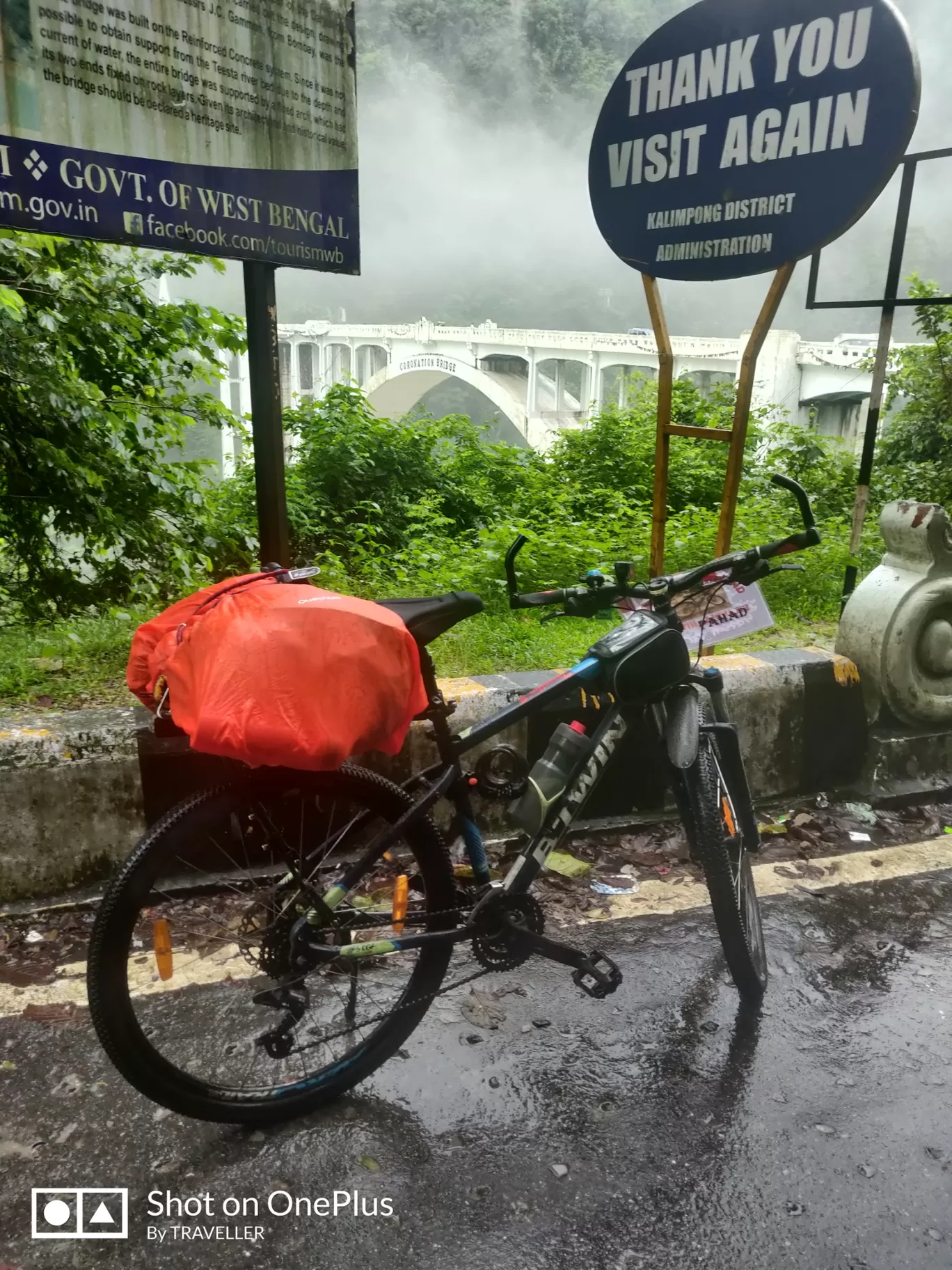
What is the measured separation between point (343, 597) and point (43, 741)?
1.25 meters

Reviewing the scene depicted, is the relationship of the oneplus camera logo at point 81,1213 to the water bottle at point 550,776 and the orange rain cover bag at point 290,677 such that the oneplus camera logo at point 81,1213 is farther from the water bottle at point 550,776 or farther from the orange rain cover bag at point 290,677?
the water bottle at point 550,776

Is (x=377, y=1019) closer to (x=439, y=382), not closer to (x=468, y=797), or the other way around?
(x=468, y=797)

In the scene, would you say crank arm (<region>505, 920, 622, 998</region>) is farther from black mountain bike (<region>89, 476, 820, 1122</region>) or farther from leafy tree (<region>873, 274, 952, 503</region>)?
leafy tree (<region>873, 274, 952, 503</region>)

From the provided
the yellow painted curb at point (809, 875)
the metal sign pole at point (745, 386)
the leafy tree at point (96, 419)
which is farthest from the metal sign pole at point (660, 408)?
the leafy tree at point (96, 419)

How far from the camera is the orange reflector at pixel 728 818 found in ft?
7.54

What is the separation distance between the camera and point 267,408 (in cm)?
269

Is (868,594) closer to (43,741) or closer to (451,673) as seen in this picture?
(451,673)

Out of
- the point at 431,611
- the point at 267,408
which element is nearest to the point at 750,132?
the point at 267,408

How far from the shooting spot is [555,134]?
84.5 m

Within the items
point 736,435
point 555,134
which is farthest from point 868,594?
point 555,134

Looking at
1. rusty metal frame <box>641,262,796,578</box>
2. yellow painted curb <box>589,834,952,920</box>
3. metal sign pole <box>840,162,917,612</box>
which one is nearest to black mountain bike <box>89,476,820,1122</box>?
yellow painted curb <box>589,834,952,920</box>

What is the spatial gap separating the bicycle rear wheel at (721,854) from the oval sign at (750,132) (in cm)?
161

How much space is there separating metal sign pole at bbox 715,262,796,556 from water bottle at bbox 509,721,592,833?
4.20ft

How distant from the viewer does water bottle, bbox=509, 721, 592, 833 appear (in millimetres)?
2123
